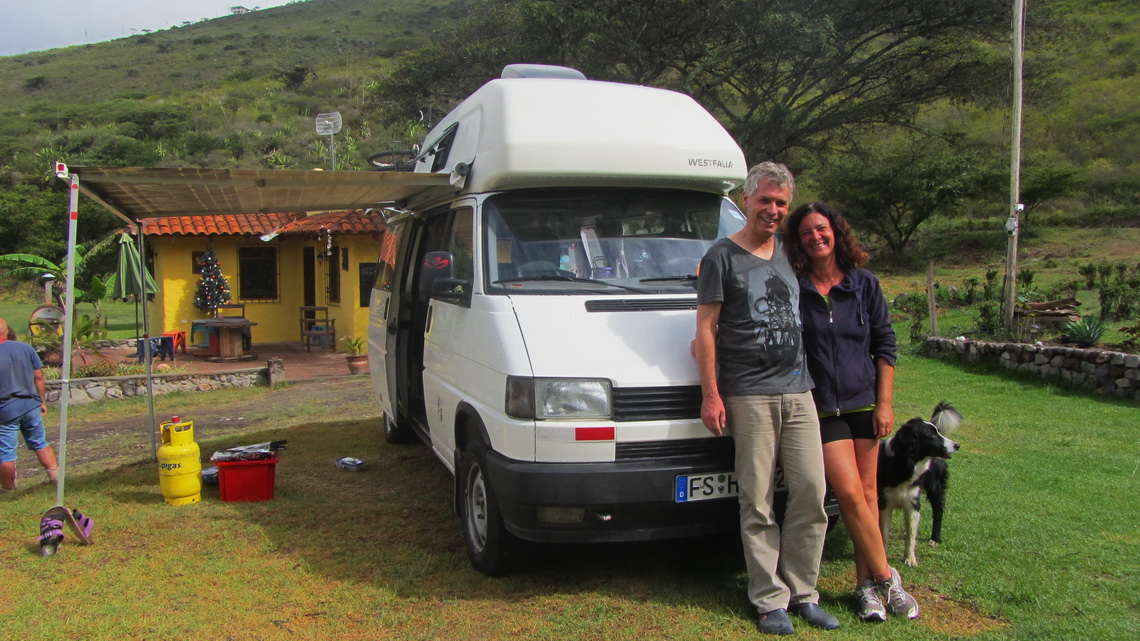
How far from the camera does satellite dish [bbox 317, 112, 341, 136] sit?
541 inches

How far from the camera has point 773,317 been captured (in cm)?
381

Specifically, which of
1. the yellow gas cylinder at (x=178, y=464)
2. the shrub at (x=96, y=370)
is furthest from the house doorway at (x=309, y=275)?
the yellow gas cylinder at (x=178, y=464)

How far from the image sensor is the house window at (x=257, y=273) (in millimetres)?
17422

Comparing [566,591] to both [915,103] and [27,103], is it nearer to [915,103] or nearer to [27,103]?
[915,103]

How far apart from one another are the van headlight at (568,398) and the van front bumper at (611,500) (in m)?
0.23

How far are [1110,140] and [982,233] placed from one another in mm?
12291

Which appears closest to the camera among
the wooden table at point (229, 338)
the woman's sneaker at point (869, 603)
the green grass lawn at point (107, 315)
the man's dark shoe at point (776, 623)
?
the man's dark shoe at point (776, 623)

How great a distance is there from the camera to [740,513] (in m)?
3.92

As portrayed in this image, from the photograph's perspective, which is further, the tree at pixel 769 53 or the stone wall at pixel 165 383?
the tree at pixel 769 53

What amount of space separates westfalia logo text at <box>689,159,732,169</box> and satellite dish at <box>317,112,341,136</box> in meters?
10.00

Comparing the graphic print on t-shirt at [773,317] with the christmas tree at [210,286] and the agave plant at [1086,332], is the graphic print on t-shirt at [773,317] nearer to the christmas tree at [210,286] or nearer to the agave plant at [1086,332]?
the agave plant at [1086,332]

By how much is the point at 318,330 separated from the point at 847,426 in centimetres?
1483

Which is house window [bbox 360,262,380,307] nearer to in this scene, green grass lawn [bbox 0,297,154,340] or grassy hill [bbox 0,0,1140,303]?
grassy hill [bbox 0,0,1140,303]

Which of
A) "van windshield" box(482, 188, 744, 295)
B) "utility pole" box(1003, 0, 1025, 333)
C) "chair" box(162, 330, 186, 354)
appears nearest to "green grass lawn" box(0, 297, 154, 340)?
"chair" box(162, 330, 186, 354)
